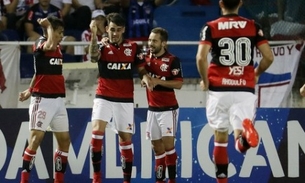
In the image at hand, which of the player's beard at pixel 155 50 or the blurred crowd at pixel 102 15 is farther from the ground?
the blurred crowd at pixel 102 15

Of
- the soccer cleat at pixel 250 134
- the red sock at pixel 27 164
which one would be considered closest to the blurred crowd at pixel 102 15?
the red sock at pixel 27 164

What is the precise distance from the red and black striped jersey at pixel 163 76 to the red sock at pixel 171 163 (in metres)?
0.60

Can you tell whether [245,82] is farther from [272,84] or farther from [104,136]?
[272,84]

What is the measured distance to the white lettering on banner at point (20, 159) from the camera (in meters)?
15.0

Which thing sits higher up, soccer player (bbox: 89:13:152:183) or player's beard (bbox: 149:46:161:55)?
player's beard (bbox: 149:46:161:55)

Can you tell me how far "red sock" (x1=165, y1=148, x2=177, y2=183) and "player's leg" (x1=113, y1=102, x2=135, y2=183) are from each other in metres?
0.56

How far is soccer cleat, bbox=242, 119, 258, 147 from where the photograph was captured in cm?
1158

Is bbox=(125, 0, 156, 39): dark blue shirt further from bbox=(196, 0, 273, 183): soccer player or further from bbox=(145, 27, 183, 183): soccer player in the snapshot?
bbox=(196, 0, 273, 183): soccer player

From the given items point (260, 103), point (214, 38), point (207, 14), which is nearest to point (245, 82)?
point (214, 38)

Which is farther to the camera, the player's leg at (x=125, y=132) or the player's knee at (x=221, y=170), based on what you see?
the player's leg at (x=125, y=132)

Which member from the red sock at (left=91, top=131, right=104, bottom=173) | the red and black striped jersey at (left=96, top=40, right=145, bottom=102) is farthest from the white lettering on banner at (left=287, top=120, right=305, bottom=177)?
the red sock at (left=91, top=131, right=104, bottom=173)

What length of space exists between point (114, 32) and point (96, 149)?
1531 mm

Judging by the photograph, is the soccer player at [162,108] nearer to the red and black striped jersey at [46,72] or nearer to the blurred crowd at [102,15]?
the red and black striped jersey at [46,72]

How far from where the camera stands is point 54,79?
1445cm
